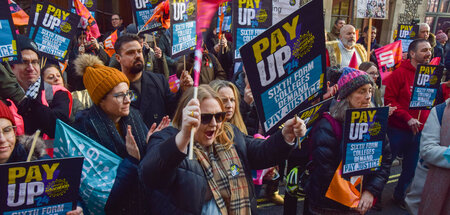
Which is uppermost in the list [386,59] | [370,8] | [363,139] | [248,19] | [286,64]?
[370,8]

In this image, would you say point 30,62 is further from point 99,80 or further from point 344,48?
point 344,48

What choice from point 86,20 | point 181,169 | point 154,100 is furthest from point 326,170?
point 86,20

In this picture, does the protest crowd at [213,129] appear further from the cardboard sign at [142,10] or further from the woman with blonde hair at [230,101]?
the cardboard sign at [142,10]

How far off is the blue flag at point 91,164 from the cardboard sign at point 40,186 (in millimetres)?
297

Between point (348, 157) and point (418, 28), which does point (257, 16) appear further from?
point (418, 28)

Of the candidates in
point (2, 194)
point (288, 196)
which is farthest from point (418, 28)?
point (2, 194)

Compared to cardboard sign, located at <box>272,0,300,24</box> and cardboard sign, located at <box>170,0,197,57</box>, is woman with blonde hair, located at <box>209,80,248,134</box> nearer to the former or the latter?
cardboard sign, located at <box>170,0,197,57</box>

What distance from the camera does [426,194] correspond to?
281 centimetres

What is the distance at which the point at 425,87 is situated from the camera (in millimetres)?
4402

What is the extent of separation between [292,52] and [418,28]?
22.0 feet

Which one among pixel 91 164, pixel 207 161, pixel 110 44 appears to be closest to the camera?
pixel 207 161

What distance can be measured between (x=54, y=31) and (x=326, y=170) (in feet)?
11.7

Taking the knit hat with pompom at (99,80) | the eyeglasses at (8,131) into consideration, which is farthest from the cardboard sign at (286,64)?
the eyeglasses at (8,131)

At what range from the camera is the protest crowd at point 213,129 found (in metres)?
1.86
